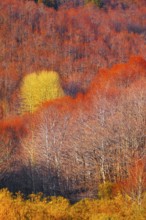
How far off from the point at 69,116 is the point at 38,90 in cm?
2290

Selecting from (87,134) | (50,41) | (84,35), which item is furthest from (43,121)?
(84,35)

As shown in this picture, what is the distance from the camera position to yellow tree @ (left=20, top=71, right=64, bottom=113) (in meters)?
70.0

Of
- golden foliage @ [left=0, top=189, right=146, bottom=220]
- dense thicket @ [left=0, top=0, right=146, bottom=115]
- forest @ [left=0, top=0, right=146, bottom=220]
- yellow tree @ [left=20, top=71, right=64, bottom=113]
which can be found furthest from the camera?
dense thicket @ [left=0, top=0, right=146, bottom=115]

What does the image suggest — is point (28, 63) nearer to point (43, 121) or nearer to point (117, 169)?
point (43, 121)

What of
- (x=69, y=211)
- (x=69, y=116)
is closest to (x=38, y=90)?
(x=69, y=116)

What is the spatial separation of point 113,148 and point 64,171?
16.9 ft

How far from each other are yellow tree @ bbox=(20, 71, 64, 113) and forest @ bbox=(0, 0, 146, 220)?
169 mm

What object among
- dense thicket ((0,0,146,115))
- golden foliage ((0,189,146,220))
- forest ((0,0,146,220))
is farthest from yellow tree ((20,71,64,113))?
golden foliage ((0,189,146,220))

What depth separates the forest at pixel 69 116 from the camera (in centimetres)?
2895

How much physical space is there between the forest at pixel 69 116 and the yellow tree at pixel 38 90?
17cm

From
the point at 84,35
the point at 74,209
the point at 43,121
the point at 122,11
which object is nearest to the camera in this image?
the point at 74,209

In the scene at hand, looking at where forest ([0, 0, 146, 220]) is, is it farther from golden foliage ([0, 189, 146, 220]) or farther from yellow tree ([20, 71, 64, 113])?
yellow tree ([20, 71, 64, 113])

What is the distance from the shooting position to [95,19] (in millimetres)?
112000

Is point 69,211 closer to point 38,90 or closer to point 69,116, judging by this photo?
point 69,116
